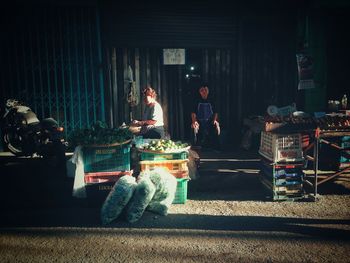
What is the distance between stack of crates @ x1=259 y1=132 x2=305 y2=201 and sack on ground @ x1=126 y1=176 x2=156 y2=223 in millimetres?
2303

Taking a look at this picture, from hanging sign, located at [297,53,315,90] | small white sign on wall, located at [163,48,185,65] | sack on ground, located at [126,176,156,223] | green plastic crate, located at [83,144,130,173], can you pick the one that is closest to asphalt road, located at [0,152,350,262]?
sack on ground, located at [126,176,156,223]

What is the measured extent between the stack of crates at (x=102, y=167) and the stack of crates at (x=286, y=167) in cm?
264

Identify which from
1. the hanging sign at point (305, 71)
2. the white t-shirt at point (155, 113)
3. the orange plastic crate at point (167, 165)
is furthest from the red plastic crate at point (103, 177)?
the hanging sign at point (305, 71)

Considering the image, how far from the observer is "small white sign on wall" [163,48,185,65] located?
30.1ft

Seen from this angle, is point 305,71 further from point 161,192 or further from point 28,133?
point 28,133

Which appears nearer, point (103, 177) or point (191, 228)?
point (191, 228)

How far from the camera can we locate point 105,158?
5754mm

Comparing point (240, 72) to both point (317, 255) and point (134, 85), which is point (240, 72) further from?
point (317, 255)

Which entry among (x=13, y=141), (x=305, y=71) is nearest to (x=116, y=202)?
(x=13, y=141)

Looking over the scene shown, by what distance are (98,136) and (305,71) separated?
6769 mm

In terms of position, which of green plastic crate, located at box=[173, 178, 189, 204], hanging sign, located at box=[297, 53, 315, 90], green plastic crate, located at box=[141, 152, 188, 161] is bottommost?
green plastic crate, located at box=[173, 178, 189, 204]

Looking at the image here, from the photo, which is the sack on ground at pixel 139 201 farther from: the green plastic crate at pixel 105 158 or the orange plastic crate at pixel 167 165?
the green plastic crate at pixel 105 158

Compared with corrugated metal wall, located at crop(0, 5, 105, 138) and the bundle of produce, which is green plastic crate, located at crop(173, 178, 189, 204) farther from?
corrugated metal wall, located at crop(0, 5, 105, 138)

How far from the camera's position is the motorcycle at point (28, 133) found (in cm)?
777
